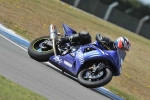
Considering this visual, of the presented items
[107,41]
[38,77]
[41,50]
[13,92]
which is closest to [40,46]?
[41,50]

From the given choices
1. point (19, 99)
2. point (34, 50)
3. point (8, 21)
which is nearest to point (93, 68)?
point (34, 50)

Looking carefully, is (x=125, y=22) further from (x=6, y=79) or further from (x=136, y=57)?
(x=6, y=79)

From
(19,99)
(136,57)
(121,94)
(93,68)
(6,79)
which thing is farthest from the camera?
(136,57)

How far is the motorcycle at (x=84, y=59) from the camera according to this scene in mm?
10828

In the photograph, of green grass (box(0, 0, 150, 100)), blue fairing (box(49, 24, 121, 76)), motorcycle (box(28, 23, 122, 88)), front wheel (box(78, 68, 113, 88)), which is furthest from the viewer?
green grass (box(0, 0, 150, 100))

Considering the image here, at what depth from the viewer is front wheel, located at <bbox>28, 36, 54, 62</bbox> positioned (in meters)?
11.7

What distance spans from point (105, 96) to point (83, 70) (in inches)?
61.7

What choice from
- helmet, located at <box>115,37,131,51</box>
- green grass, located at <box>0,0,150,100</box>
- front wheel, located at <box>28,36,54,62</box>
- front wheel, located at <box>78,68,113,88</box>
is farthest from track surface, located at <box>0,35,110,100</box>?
green grass, located at <box>0,0,150,100</box>

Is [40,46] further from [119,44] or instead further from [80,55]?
[119,44]

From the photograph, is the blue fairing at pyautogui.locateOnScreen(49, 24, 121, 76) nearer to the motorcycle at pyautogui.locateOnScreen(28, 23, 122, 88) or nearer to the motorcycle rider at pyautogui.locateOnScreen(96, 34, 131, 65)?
the motorcycle at pyautogui.locateOnScreen(28, 23, 122, 88)

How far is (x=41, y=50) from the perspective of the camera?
39.3ft

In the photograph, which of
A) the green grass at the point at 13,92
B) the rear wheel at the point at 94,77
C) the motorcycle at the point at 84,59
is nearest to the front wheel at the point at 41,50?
the motorcycle at the point at 84,59

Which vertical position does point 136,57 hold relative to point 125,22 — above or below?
above

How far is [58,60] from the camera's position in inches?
455
